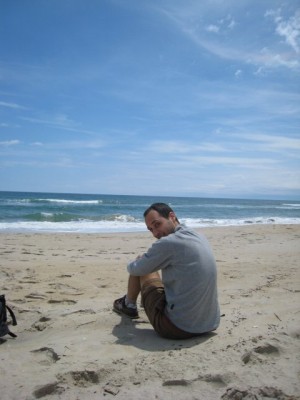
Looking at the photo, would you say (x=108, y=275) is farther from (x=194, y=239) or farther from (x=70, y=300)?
(x=194, y=239)

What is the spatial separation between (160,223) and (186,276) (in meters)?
0.49

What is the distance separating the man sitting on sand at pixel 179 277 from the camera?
2.78 m

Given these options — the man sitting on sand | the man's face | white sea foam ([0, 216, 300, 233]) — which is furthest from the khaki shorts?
white sea foam ([0, 216, 300, 233])

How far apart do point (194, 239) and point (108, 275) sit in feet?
10.0

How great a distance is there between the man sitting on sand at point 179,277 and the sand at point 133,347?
15 cm

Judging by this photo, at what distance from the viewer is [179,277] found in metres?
2.79

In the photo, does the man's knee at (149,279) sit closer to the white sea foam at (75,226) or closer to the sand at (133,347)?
the sand at (133,347)

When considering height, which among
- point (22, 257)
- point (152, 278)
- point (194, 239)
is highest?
point (194, 239)

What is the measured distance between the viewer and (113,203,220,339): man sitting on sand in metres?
2.78

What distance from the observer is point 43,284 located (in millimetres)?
4902

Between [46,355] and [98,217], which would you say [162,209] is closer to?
[46,355]

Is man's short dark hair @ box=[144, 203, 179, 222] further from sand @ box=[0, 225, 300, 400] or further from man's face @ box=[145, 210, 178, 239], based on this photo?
sand @ box=[0, 225, 300, 400]

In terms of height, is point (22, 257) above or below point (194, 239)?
below

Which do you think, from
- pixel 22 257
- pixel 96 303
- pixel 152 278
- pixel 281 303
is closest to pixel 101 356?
pixel 152 278
